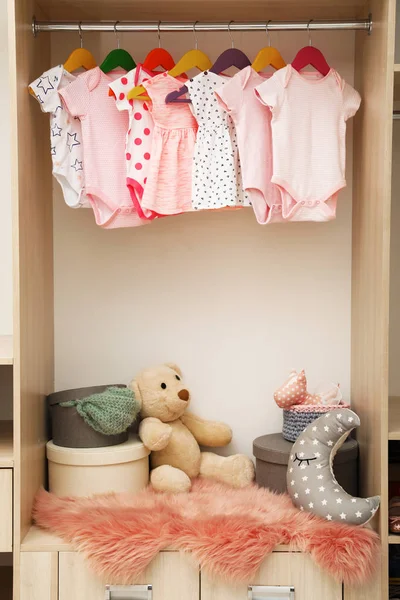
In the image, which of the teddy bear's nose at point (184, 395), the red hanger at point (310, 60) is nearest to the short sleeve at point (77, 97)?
the red hanger at point (310, 60)

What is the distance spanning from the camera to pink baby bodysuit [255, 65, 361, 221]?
6.79 feet

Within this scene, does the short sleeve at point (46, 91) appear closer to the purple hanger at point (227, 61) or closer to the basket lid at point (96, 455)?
the purple hanger at point (227, 61)

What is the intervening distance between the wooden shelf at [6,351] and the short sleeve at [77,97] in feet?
2.27

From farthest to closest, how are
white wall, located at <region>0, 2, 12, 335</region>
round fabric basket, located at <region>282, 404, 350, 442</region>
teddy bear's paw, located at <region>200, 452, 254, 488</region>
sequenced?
1. white wall, located at <region>0, 2, 12, 335</region>
2. teddy bear's paw, located at <region>200, 452, 254, 488</region>
3. round fabric basket, located at <region>282, 404, 350, 442</region>

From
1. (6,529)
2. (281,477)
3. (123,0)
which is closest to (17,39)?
(123,0)

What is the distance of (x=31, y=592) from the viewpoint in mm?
1896

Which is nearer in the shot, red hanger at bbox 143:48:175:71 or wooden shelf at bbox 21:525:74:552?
wooden shelf at bbox 21:525:74:552

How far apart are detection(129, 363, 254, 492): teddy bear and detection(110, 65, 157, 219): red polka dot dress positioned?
1.69 ft

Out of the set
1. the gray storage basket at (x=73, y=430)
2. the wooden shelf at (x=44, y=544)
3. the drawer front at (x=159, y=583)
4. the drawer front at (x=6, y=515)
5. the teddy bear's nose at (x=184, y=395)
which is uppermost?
the teddy bear's nose at (x=184, y=395)

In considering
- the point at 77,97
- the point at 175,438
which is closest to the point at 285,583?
the point at 175,438

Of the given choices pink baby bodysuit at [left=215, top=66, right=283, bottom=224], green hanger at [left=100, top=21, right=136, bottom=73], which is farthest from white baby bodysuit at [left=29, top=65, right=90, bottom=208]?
pink baby bodysuit at [left=215, top=66, right=283, bottom=224]

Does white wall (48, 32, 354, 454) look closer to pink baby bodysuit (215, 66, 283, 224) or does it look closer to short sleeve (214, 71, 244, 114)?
pink baby bodysuit (215, 66, 283, 224)

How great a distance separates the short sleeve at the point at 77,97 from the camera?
6.92 ft

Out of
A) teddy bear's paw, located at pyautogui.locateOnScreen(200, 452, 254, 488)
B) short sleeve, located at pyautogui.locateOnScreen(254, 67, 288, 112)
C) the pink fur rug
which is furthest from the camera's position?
teddy bear's paw, located at pyautogui.locateOnScreen(200, 452, 254, 488)
